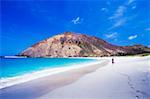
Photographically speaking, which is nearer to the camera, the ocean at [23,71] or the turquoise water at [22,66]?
the ocean at [23,71]

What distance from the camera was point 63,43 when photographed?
138875 millimetres

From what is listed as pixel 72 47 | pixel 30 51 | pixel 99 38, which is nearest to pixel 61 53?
pixel 72 47

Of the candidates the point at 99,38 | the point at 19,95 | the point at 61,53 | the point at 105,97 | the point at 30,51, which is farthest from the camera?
the point at 99,38

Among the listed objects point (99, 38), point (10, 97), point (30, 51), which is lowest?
point (10, 97)

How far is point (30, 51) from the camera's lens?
146000 millimetres

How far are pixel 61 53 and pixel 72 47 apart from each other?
7700 mm

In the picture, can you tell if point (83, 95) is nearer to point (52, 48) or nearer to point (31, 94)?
point (31, 94)

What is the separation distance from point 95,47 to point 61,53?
2893cm

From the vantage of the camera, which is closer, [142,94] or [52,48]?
[142,94]

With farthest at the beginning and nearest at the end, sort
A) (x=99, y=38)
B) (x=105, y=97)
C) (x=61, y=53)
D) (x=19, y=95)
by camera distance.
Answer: (x=99, y=38) → (x=61, y=53) → (x=19, y=95) → (x=105, y=97)

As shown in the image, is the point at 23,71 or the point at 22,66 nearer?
the point at 23,71

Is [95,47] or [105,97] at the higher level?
[95,47]

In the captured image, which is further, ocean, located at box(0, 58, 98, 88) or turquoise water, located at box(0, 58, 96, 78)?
turquoise water, located at box(0, 58, 96, 78)

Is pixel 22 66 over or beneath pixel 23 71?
over
